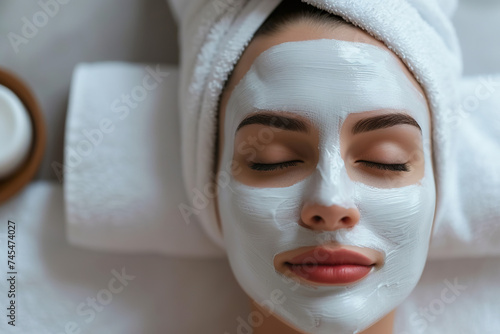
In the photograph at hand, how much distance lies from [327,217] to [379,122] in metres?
0.18

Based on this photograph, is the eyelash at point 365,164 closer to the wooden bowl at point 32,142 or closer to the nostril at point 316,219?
the nostril at point 316,219

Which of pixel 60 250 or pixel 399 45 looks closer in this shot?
pixel 399 45

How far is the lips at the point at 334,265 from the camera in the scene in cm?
75

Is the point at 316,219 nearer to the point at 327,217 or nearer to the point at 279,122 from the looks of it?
the point at 327,217

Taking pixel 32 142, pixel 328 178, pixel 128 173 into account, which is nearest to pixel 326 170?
pixel 328 178

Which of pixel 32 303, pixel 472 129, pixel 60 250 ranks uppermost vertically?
pixel 472 129

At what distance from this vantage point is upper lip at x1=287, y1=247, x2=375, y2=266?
2.44 feet

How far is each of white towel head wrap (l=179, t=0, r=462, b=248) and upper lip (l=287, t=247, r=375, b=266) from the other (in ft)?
0.85

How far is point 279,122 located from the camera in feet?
2.57

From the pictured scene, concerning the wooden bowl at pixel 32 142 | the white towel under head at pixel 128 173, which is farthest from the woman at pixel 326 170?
the wooden bowl at pixel 32 142

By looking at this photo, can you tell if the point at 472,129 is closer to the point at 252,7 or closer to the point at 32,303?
the point at 252,7

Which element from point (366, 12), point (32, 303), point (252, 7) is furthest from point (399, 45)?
point (32, 303)

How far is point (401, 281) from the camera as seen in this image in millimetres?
795

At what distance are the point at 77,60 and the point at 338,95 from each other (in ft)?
2.39
